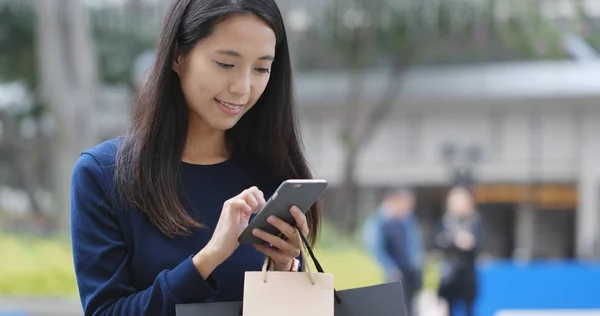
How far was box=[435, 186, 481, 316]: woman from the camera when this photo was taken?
8820 millimetres

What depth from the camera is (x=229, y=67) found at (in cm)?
175

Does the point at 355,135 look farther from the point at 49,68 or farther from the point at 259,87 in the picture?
the point at 259,87

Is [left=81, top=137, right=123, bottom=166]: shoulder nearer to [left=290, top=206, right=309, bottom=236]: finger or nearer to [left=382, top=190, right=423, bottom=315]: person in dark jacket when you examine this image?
[left=290, top=206, right=309, bottom=236]: finger

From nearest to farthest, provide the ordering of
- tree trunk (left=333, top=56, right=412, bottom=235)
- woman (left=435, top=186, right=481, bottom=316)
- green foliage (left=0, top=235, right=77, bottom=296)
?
woman (left=435, top=186, right=481, bottom=316)
green foliage (left=0, top=235, right=77, bottom=296)
tree trunk (left=333, top=56, right=412, bottom=235)

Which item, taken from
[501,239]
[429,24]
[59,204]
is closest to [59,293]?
[59,204]

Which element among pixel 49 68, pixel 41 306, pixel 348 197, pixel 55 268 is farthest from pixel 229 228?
pixel 348 197

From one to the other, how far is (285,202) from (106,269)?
358mm

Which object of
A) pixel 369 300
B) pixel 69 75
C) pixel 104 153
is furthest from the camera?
pixel 69 75

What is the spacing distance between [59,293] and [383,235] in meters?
3.59

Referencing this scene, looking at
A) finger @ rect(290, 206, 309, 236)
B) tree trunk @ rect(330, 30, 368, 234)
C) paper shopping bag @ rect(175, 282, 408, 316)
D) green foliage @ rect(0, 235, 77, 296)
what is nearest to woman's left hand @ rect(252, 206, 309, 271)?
finger @ rect(290, 206, 309, 236)

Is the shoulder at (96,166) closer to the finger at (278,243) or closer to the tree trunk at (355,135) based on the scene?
the finger at (278,243)

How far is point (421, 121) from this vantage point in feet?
62.1

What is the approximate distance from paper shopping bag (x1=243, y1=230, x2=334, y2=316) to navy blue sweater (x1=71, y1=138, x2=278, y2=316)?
0.09 m

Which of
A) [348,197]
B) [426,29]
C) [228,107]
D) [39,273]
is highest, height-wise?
[426,29]
